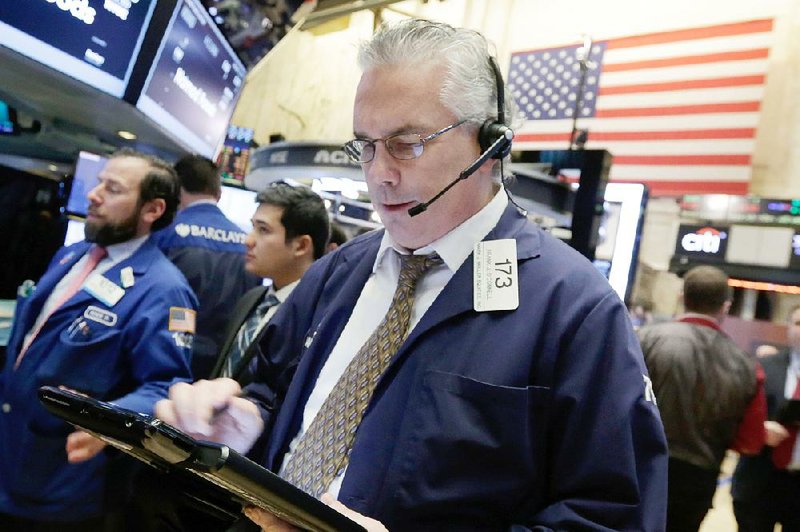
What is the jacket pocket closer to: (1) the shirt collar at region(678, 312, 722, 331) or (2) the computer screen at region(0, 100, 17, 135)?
(1) the shirt collar at region(678, 312, 722, 331)

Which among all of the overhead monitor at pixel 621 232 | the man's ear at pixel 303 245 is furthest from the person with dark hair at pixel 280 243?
the overhead monitor at pixel 621 232

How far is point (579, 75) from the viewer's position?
7227 millimetres

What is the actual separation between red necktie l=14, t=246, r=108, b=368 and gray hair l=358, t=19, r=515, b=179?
56.1 inches

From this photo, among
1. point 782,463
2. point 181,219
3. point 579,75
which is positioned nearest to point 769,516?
point 782,463

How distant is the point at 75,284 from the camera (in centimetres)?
208

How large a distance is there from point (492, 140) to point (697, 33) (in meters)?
6.92

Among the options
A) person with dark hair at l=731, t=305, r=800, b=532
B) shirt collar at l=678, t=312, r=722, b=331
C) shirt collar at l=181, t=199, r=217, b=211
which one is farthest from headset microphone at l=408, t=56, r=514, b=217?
person with dark hair at l=731, t=305, r=800, b=532

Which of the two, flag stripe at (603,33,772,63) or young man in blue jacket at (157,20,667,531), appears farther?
flag stripe at (603,33,772,63)

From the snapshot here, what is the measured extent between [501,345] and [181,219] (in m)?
2.51

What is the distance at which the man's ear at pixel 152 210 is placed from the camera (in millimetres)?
2217

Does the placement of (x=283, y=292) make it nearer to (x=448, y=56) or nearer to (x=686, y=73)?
(x=448, y=56)

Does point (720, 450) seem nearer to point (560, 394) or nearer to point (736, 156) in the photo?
point (560, 394)

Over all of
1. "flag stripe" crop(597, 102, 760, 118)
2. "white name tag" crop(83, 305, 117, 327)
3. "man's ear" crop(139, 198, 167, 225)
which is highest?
"flag stripe" crop(597, 102, 760, 118)

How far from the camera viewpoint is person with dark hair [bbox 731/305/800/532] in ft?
10.4
